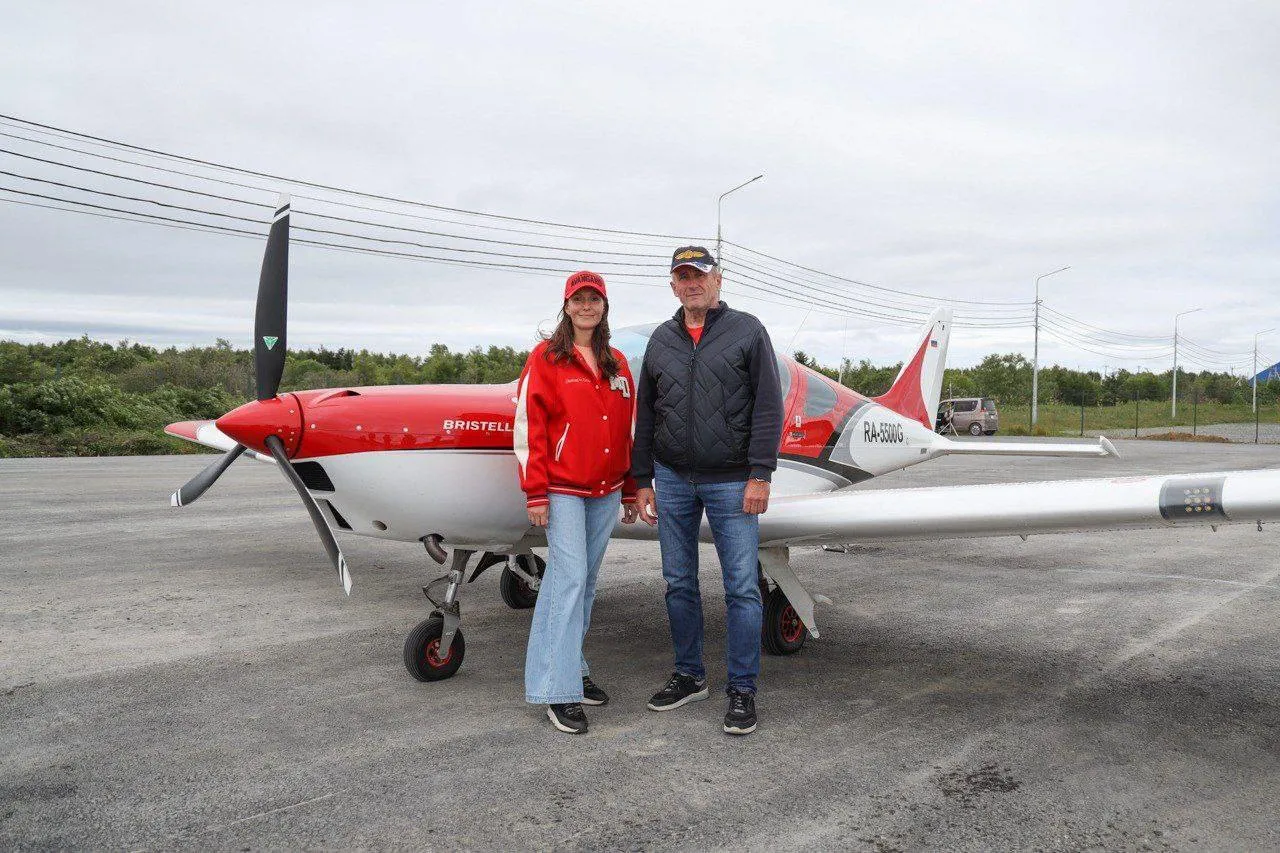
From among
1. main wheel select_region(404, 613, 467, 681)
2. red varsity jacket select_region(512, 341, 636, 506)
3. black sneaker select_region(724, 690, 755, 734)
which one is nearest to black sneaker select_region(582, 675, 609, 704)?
black sneaker select_region(724, 690, 755, 734)

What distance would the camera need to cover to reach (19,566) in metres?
6.52

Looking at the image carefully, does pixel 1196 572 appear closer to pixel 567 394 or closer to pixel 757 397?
pixel 757 397

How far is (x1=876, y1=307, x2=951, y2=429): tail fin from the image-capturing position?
304 inches

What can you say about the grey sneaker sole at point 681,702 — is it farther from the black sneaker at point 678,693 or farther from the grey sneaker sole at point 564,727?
the grey sneaker sole at point 564,727

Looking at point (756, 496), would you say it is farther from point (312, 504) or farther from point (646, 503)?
point (312, 504)

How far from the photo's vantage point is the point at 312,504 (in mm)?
3982

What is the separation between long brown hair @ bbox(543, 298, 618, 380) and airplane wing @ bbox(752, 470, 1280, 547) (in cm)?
112

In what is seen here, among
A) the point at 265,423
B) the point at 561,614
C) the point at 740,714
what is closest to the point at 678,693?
the point at 740,714

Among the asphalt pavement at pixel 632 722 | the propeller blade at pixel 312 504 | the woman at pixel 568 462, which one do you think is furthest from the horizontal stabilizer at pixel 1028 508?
the propeller blade at pixel 312 504

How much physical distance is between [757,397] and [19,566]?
5991 millimetres

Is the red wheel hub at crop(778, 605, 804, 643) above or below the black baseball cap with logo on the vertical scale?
below

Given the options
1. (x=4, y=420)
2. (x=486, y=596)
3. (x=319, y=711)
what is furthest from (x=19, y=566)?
(x=4, y=420)

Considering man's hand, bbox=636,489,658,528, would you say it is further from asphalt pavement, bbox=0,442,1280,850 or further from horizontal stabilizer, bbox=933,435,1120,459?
horizontal stabilizer, bbox=933,435,1120,459

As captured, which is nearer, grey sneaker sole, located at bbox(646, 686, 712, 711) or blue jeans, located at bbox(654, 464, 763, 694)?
blue jeans, located at bbox(654, 464, 763, 694)
